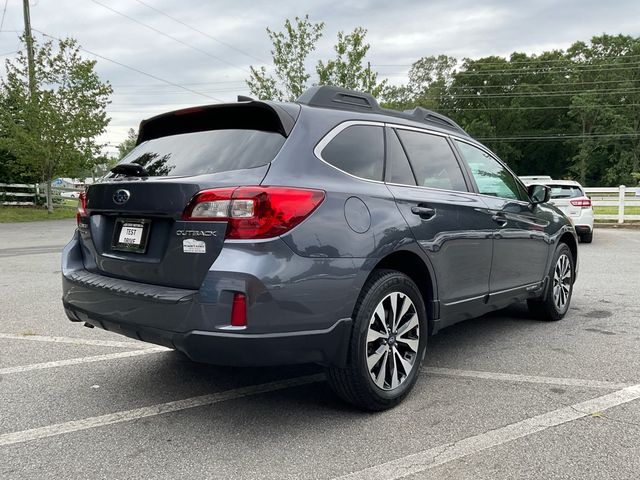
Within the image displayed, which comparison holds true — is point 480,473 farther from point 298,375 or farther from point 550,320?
point 550,320

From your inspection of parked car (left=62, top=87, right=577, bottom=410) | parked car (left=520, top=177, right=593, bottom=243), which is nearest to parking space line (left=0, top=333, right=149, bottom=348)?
parked car (left=62, top=87, right=577, bottom=410)

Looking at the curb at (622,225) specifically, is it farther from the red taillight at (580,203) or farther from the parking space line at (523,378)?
the parking space line at (523,378)

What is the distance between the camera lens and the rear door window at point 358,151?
10.4 feet

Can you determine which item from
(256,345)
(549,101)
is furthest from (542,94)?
(256,345)

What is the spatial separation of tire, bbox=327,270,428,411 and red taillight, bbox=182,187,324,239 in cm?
66

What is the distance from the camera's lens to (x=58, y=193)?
30656mm

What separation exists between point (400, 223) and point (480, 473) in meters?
1.42

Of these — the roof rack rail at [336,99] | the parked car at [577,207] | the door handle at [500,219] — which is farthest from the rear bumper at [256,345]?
the parked car at [577,207]

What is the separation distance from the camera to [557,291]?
5.44 m

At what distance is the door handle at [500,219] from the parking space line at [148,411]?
1824mm

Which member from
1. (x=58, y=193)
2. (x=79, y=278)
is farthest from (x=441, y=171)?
(x=58, y=193)

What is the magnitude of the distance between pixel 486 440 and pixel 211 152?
214 cm

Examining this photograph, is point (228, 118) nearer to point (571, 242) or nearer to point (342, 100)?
point (342, 100)

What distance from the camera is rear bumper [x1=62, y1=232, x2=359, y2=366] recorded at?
264 centimetres
